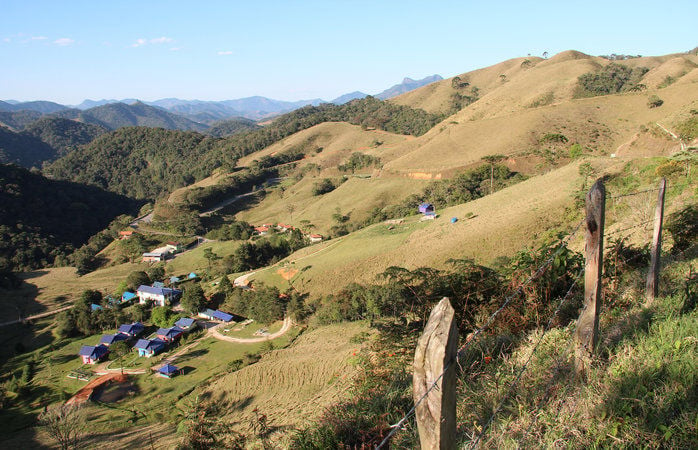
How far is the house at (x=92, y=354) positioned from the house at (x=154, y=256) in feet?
90.7

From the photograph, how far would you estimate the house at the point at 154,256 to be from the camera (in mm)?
55406

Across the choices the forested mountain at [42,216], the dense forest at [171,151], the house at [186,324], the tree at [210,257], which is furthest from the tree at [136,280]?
the dense forest at [171,151]

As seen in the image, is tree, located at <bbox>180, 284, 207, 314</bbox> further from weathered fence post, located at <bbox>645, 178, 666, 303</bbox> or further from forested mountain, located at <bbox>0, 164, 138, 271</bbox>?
forested mountain, located at <bbox>0, 164, 138, 271</bbox>

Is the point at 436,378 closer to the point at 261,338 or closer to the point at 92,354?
the point at 261,338

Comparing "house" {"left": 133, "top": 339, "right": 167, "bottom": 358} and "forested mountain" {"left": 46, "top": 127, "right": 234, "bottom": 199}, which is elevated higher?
"forested mountain" {"left": 46, "top": 127, "right": 234, "bottom": 199}

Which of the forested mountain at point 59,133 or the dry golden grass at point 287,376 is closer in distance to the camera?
the dry golden grass at point 287,376

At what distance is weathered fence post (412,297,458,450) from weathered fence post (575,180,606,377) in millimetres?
2264

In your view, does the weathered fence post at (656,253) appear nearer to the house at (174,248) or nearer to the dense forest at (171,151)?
the house at (174,248)

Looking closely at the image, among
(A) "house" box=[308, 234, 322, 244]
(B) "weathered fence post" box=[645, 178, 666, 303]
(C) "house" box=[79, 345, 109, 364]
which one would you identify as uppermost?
(B) "weathered fence post" box=[645, 178, 666, 303]

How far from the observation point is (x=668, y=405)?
3061 millimetres

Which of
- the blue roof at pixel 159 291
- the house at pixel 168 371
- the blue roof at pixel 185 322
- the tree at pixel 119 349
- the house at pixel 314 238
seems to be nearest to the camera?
the house at pixel 168 371

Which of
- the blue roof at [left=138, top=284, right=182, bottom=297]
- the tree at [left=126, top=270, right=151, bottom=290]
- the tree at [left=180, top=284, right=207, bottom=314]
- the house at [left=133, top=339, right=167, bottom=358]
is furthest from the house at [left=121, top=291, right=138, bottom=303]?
the house at [left=133, top=339, right=167, bottom=358]

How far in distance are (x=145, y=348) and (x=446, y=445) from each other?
30636 millimetres

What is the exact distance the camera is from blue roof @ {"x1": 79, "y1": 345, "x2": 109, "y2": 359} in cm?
2827
